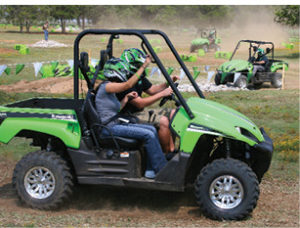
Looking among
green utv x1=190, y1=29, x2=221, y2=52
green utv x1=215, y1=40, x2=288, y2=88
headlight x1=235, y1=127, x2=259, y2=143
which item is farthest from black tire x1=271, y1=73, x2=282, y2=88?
green utv x1=190, y1=29, x2=221, y2=52

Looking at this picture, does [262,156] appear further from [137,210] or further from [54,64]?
[54,64]

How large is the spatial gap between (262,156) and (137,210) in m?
1.55

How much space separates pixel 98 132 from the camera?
17.7 feet

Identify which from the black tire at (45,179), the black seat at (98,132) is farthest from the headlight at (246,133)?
the black tire at (45,179)

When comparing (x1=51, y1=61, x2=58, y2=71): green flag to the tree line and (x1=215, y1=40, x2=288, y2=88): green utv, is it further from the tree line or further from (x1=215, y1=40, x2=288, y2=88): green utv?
(x1=215, y1=40, x2=288, y2=88): green utv

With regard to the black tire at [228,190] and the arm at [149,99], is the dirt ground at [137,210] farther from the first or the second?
the arm at [149,99]

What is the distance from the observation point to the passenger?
5.24 metres

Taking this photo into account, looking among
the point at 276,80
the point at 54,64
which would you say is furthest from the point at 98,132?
the point at 54,64

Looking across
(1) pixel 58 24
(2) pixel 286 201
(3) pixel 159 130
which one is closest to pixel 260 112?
(2) pixel 286 201

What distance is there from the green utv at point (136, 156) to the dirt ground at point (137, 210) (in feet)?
0.62

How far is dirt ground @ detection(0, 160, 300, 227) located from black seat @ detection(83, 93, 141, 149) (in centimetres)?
77

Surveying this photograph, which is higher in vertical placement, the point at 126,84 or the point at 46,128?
the point at 126,84

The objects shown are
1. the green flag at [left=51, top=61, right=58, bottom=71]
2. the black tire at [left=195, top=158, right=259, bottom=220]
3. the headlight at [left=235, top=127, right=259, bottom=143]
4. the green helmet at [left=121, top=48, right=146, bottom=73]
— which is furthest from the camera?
the green flag at [left=51, top=61, right=58, bottom=71]

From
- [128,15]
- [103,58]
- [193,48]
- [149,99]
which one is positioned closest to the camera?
[149,99]
